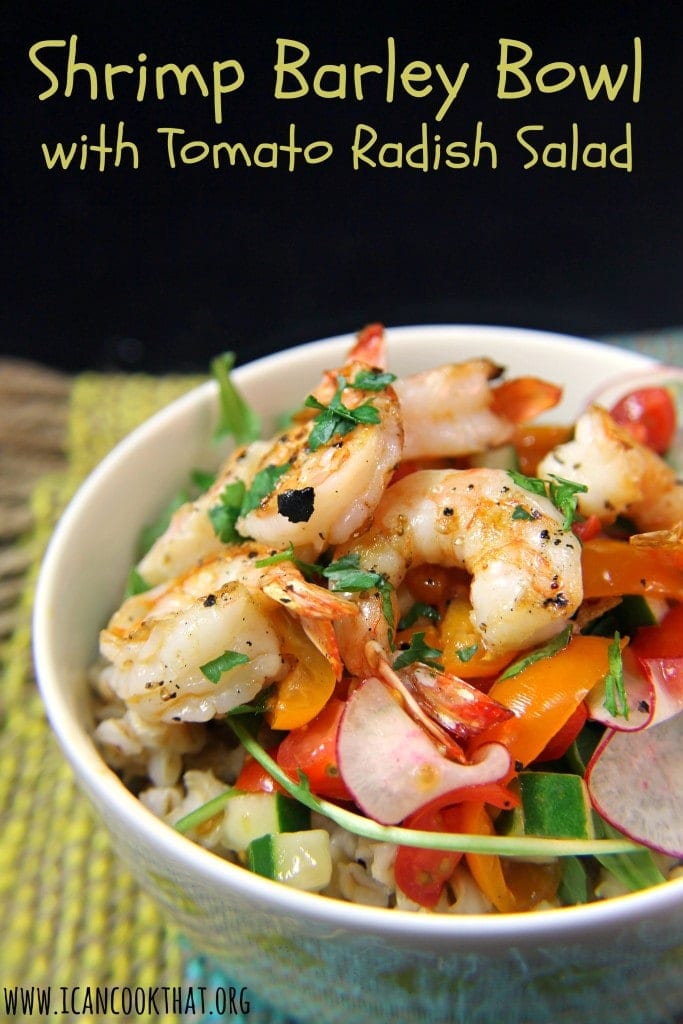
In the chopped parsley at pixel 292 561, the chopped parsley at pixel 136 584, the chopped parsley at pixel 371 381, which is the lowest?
Result: the chopped parsley at pixel 136 584

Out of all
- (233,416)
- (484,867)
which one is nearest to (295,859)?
(484,867)

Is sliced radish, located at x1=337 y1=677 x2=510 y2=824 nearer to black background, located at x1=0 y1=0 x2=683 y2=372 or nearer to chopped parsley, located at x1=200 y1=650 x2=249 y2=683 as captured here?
chopped parsley, located at x1=200 y1=650 x2=249 y2=683

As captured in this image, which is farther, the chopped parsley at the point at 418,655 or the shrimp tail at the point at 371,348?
the shrimp tail at the point at 371,348

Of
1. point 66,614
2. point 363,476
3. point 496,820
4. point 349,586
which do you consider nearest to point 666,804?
point 496,820

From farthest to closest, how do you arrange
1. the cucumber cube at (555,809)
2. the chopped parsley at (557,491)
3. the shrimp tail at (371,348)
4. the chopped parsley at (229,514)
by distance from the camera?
the shrimp tail at (371,348) → the chopped parsley at (229,514) → the chopped parsley at (557,491) → the cucumber cube at (555,809)

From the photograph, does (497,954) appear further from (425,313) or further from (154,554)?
(425,313)

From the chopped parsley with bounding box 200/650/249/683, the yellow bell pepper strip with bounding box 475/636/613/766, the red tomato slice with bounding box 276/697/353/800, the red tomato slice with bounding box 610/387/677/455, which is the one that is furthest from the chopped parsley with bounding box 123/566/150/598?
the red tomato slice with bounding box 610/387/677/455

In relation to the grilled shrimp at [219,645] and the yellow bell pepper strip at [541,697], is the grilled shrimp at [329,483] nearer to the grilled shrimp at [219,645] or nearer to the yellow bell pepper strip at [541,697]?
the grilled shrimp at [219,645]

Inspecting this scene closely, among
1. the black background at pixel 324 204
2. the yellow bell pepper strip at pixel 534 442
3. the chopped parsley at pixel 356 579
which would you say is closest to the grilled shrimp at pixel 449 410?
the yellow bell pepper strip at pixel 534 442
